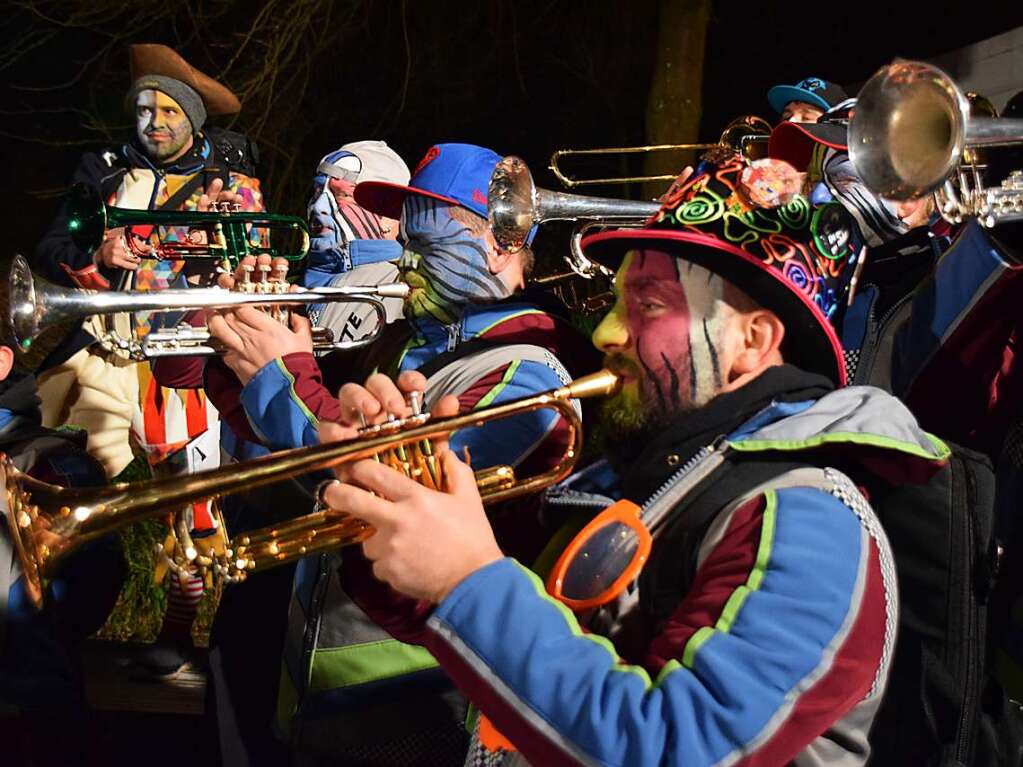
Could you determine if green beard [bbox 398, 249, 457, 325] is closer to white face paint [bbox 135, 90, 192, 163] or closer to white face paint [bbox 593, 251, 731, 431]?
white face paint [bbox 593, 251, 731, 431]

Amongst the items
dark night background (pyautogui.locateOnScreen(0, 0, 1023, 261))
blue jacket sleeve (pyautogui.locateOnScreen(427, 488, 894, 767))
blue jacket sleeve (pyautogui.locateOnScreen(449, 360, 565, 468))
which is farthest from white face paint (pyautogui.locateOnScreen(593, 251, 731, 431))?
dark night background (pyautogui.locateOnScreen(0, 0, 1023, 261))

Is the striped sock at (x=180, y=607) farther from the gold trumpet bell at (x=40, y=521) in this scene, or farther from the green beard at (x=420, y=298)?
the gold trumpet bell at (x=40, y=521)

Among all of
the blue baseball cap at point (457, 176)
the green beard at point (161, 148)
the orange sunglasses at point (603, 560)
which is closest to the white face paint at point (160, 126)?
the green beard at point (161, 148)

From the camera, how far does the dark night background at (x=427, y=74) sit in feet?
27.4

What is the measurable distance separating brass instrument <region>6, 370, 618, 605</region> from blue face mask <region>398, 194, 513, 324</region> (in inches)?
39.0

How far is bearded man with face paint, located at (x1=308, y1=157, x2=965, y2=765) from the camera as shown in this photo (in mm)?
1427

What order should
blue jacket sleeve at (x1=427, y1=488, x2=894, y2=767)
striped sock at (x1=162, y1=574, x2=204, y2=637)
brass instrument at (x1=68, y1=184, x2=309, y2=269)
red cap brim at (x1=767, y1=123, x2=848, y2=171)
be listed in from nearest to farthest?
blue jacket sleeve at (x1=427, y1=488, x2=894, y2=767)
red cap brim at (x1=767, y1=123, x2=848, y2=171)
brass instrument at (x1=68, y1=184, x2=309, y2=269)
striped sock at (x1=162, y1=574, x2=204, y2=637)

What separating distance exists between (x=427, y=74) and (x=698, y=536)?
28.5 ft

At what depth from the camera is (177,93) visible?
518cm

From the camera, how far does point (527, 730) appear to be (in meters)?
1.46

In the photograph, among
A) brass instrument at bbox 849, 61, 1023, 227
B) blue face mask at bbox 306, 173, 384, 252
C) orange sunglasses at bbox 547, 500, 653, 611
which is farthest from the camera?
blue face mask at bbox 306, 173, 384, 252

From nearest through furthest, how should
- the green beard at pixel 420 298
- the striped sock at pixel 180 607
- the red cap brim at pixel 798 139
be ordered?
the red cap brim at pixel 798 139 → the green beard at pixel 420 298 → the striped sock at pixel 180 607

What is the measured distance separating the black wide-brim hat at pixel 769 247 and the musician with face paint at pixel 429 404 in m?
0.67

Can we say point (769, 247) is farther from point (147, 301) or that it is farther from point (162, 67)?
point (162, 67)
